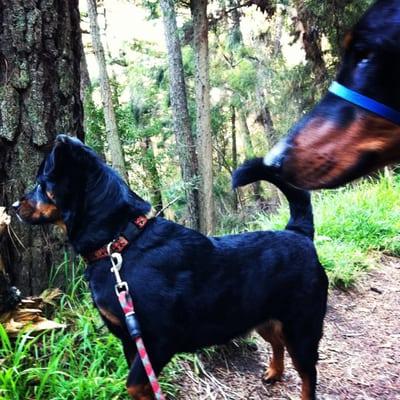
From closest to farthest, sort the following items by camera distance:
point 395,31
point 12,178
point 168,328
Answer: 1. point 395,31
2. point 168,328
3. point 12,178

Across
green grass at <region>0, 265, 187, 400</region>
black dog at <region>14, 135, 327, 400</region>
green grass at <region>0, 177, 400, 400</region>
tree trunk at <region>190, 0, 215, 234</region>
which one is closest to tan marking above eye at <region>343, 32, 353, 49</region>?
black dog at <region>14, 135, 327, 400</region>

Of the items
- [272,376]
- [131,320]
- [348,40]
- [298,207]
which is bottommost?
[272,376]

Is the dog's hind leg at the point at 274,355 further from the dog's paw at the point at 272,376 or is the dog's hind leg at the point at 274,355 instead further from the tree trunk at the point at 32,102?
the tree trunk at the point at 32,102

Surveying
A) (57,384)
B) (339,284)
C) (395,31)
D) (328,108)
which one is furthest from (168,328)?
(339,284)

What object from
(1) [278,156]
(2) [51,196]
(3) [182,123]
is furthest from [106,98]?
(1) [278,156]

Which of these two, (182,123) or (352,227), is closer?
(352,227)

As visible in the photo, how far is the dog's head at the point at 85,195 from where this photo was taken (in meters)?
2.81

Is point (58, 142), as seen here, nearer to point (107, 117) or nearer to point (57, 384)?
point (57, 384)

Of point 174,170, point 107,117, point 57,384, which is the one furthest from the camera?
point 174,170

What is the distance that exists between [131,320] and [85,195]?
0.80 m

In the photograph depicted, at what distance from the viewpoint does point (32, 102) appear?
3477 mm

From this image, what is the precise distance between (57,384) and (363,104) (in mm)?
2231

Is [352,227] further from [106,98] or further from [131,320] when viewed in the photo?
[106,98]

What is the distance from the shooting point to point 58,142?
2.81 meters
